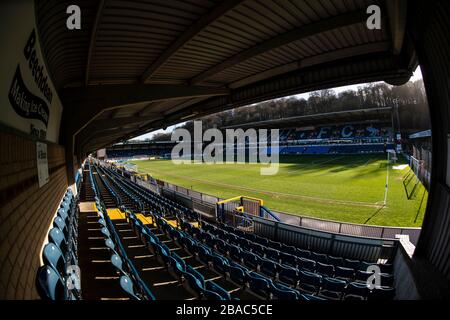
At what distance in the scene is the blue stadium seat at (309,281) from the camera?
20.1ft

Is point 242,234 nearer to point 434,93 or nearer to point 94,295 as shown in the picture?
point 94,295

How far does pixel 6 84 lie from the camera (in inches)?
121

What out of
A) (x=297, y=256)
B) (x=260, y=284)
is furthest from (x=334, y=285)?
(x=297, y=256)

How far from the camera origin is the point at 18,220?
315 cm

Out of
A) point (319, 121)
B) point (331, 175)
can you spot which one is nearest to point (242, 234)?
point (331, 175)

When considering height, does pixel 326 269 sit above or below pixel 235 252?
below

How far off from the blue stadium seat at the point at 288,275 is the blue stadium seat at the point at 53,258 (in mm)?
4956

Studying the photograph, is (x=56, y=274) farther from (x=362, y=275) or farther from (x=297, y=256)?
(x=362, y=275)

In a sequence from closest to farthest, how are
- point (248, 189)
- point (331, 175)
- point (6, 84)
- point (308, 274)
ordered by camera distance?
1. point (6, 84)
2. point (308, 274)
3. point (248, 189)
4. point (331, 175)

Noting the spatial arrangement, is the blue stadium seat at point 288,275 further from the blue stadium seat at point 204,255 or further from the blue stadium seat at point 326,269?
the blue stadium seat at point 204,255

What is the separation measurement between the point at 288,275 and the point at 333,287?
1.10 metres
